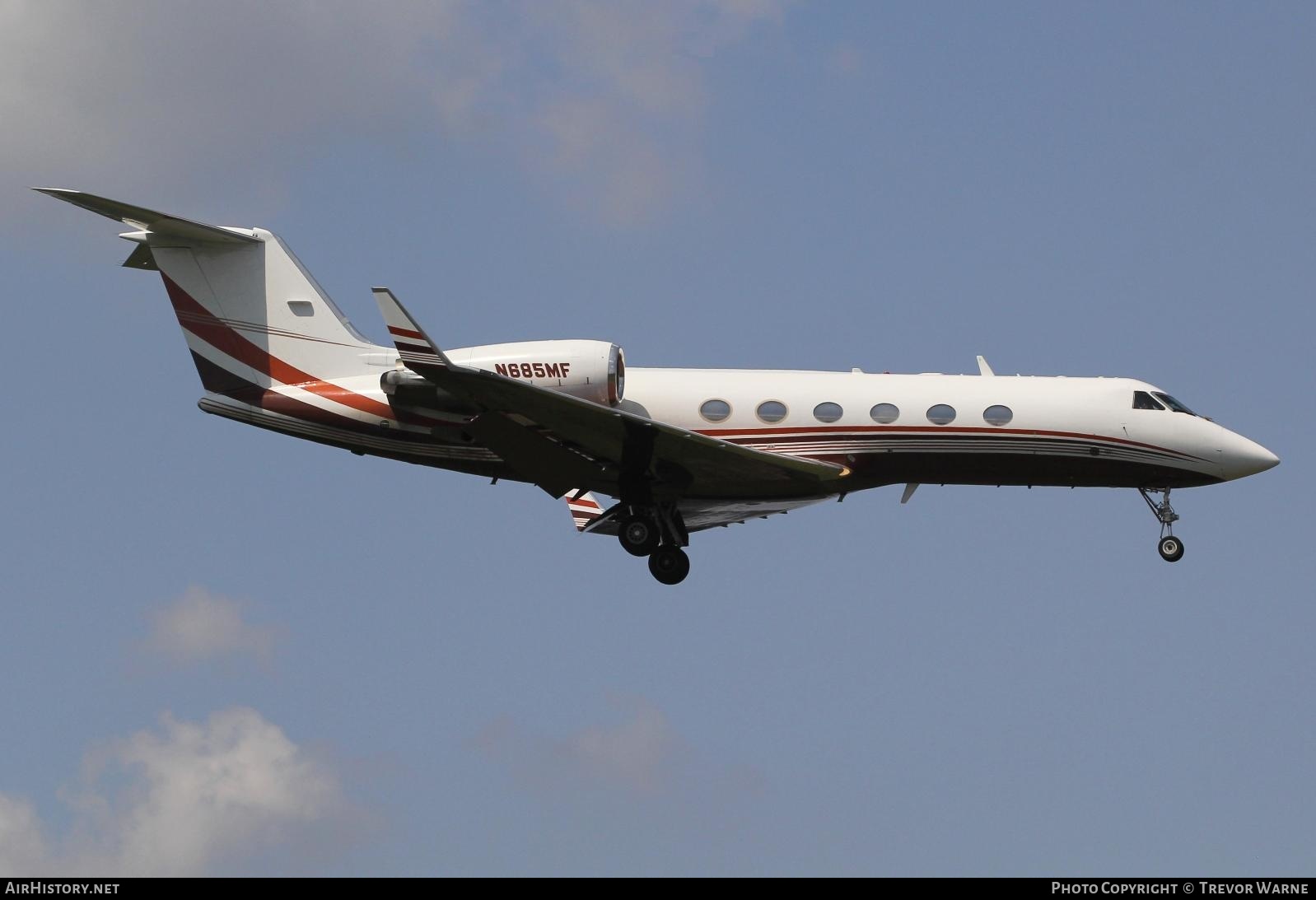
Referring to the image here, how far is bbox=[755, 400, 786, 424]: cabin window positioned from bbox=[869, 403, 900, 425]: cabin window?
1.39 m

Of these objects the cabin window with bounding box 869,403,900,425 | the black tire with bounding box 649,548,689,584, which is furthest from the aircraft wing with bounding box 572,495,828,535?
the cabin window with bounding box 869,403,900,425

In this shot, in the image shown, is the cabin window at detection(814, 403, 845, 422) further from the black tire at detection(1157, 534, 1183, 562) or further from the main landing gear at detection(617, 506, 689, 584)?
the black tire at detection(1157, 534, 1183, 562)

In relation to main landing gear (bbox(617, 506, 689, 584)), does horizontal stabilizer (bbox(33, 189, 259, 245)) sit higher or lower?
higher

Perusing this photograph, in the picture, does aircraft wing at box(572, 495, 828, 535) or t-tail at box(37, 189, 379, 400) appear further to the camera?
aircraft wing at box(572, 495, 828, 535)

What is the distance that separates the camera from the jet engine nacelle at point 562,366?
27141mm

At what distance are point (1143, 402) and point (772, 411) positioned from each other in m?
6.07

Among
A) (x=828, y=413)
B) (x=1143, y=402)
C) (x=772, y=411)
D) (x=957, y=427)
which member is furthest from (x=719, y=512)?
(x=1143, y=402)

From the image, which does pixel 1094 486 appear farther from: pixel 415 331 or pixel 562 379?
pixel 415 331

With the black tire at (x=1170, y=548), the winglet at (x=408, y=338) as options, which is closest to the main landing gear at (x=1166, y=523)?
the black tire at (x=1170, y=548)

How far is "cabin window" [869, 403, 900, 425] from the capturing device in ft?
92.0

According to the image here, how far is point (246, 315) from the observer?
1127 inches
